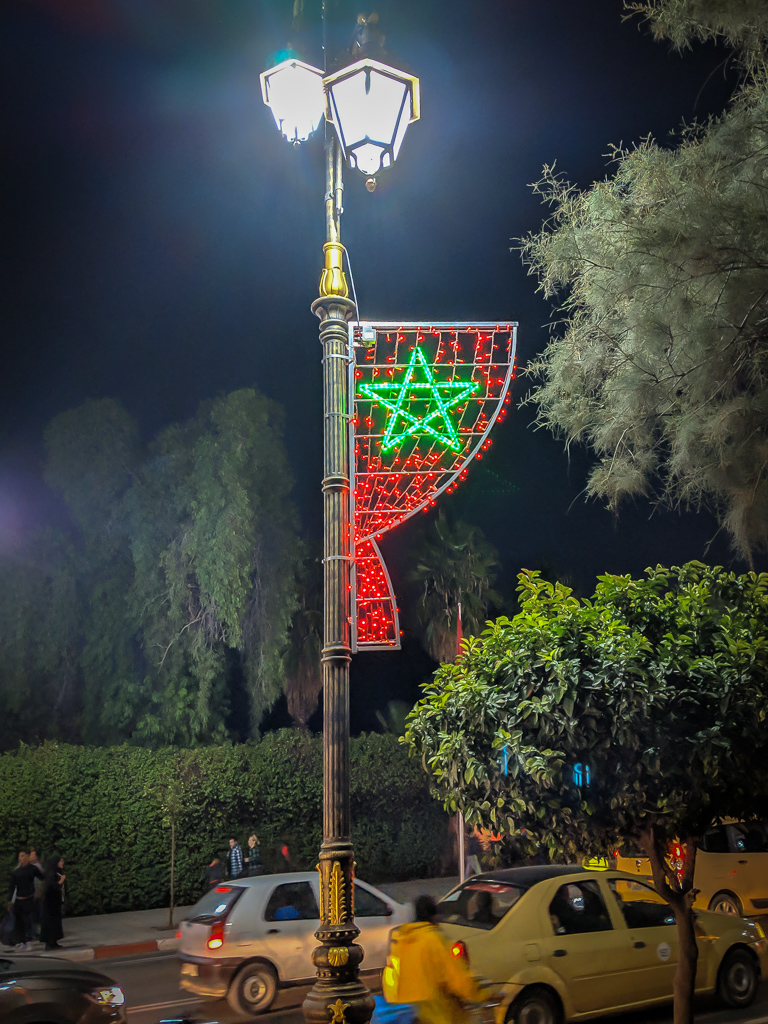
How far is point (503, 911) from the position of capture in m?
7.35

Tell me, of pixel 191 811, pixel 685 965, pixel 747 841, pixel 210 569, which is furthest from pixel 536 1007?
pixel 210 569

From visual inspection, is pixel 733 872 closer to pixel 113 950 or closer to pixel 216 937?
pixel 216 937

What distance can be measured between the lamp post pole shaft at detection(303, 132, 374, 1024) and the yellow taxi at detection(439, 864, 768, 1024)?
154cm

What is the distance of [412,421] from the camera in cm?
892

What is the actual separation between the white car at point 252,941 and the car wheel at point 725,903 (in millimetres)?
6625

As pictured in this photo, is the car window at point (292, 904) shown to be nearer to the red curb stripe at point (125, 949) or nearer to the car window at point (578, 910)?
the car window at point (578, 910)

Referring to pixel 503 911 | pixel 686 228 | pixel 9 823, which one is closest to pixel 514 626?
pixel 503 911

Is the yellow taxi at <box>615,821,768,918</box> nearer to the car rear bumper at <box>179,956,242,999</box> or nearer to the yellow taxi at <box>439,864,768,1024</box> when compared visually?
the yellow taxi at <box>439,864,768,1024</box>

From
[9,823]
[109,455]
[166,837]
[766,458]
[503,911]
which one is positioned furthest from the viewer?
[109,455]

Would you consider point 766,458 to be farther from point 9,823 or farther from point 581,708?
point 9,823

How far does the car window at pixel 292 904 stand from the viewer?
9.20 m

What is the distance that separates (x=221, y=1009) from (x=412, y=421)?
21.7 feet

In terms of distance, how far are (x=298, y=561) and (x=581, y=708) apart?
56.4ft

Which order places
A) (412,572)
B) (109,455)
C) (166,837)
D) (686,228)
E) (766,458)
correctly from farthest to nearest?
(412,572) → (109,455) → (166,837) → (766,458) → (686,228)
